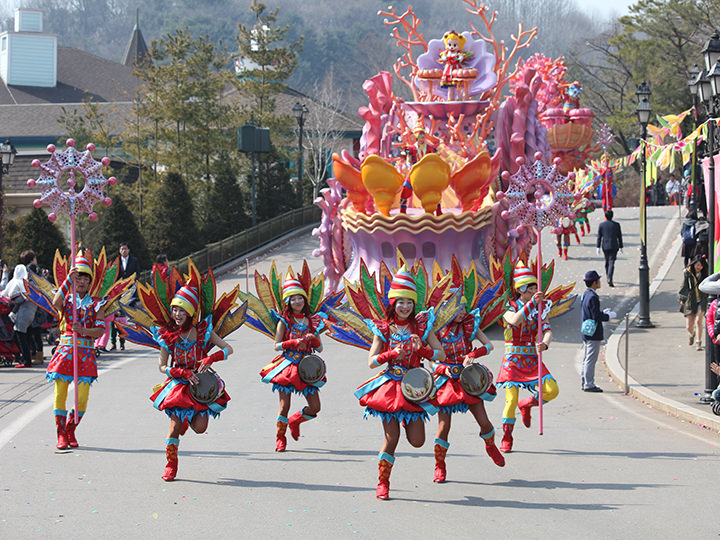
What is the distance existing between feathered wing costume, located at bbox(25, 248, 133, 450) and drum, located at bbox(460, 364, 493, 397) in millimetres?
3804

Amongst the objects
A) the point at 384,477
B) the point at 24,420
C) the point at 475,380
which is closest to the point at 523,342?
the point at 475,380

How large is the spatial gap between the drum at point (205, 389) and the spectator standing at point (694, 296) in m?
8.82

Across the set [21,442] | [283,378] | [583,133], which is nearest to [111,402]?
[21,442]

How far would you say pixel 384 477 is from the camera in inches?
303

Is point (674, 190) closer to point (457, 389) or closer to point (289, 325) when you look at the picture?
point (289, 325)

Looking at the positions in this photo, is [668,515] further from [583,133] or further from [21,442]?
[583,133]

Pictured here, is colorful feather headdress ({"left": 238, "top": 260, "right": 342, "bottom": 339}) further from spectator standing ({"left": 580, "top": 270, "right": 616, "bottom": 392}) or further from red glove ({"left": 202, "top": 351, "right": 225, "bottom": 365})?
spectator standing ({"left": 580, "top": 270, "right": 616, "bottom": 392})

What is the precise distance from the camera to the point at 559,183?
10.7 m

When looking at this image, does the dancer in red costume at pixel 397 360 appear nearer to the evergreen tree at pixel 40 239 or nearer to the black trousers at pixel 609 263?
the black trousers at pixel 609 263

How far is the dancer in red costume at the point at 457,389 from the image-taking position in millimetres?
8227

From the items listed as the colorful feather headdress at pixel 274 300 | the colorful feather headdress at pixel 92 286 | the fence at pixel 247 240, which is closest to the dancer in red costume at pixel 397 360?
the colorful feather headdress at pixel 274 300

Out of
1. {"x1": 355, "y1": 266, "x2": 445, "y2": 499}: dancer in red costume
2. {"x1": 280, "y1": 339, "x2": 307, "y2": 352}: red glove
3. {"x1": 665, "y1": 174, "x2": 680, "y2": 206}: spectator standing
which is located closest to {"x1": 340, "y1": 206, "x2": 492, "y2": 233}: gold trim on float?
{"x1": 280, "y1": 339, "x2": 307, "y2": 352}: red glove

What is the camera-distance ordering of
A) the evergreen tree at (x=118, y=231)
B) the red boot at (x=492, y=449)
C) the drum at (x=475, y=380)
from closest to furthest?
the drum at (x=475, y=380)
the red boot at (x=492, y=449)
the evergreen tree at (x=118, y=231)

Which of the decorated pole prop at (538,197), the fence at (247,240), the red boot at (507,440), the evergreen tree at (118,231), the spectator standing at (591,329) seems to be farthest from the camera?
the fence at (247,240)
